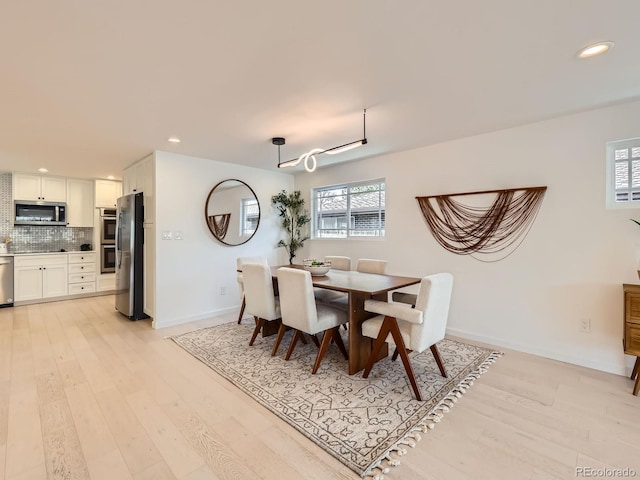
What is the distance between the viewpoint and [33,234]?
18.2ft

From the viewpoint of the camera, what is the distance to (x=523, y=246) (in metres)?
3.07

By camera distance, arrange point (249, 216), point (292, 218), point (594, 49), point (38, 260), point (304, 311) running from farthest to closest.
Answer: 1. point (292, 218)
2. point (38, 260)
3. point (249, 216)
4. point (304, 311)
5. point (594, 49)

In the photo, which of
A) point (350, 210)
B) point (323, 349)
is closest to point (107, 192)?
point (350, 210)

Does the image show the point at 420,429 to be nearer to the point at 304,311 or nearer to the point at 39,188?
the point at 304,311

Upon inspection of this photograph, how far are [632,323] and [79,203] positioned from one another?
7891mm

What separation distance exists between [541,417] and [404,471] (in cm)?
112

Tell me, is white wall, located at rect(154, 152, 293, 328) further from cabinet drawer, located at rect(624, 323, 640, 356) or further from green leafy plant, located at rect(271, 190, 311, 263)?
cabinet drawer, located at rect(624, 323, 640, 356)

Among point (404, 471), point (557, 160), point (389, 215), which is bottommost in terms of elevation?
point (404, 471)

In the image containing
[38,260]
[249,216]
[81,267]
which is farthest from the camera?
[81,267]

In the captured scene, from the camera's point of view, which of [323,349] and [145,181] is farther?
[145,181]

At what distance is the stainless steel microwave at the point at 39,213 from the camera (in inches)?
204

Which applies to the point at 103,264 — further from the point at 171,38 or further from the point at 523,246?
the point at 523,246

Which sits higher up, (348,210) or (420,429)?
(348,210)

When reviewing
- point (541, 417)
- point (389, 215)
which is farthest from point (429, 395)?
point (389, 215)
